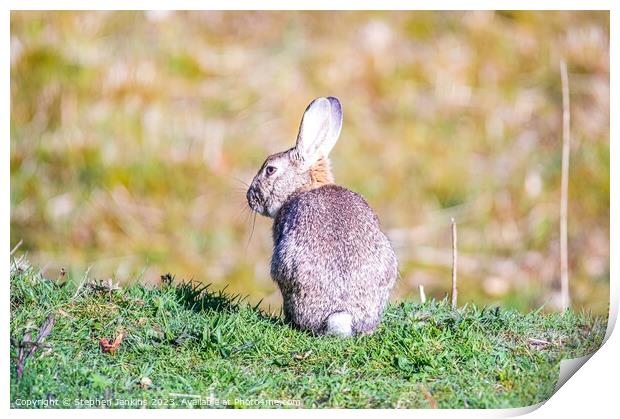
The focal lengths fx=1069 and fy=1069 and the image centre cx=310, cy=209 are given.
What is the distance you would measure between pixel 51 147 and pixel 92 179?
0.67m

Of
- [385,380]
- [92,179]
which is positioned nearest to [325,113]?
[385,380]

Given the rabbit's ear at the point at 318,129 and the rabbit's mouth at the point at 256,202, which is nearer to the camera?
the rabbit's ear at the point at 318,129

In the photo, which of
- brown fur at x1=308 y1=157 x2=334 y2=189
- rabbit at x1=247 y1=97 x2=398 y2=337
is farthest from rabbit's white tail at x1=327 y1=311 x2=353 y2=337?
brown fur at x1=308 y1=157 x2=334 y2=189

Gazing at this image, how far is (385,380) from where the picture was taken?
5.50 meters

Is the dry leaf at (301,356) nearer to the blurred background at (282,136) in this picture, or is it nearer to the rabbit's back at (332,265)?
the rabbit's back at (332,265)

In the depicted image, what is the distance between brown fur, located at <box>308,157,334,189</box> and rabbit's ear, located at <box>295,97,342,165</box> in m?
0.04

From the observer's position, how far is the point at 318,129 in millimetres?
6719

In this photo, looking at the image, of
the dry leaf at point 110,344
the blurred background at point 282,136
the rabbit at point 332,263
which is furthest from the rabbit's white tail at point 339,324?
the blurred background at point 282,136

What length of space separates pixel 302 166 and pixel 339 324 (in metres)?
1.24

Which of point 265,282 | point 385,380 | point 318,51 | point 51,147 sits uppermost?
point 318,51

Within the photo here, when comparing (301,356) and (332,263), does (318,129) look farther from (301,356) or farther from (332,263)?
(301,356)

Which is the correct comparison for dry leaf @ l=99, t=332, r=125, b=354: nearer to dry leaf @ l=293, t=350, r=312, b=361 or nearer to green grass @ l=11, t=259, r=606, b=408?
green grass @ l=11, t=259, r=606, b=408

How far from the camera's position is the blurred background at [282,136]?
10477 mm

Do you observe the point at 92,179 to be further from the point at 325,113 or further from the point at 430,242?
the point at 325,113
